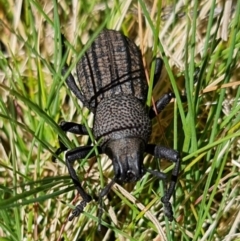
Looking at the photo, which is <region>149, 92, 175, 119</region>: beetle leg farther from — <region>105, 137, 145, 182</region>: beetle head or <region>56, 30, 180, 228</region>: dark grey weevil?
<region>105, 137, 145, 182</region>: beetle head

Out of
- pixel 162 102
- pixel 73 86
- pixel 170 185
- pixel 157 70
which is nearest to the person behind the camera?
pixel 170 185

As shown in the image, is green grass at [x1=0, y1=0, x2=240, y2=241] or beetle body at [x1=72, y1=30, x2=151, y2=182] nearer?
green grass at [x1=0, y1=0, x2=240, y2=241]

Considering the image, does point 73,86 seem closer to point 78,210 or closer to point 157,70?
point 157,70

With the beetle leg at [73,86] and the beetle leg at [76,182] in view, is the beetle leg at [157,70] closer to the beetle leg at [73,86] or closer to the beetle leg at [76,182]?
the beetle leg at [73,86]

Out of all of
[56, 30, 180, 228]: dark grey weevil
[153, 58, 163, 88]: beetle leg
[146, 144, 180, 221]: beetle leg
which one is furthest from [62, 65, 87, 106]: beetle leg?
[146, 144, 180, 221]: beetle leg

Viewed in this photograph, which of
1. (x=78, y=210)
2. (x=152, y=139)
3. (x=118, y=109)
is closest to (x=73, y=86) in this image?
(x=118, y=109)

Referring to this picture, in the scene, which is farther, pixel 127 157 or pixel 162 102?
pixel 162 102

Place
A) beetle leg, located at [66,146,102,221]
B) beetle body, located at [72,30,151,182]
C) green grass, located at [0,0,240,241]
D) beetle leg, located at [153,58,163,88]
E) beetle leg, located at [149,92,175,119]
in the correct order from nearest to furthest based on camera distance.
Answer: green grass, located at [0,0,240,241], beetle leg, located at [66,146,102,221], beetle body, located at [72,30,151,182], beetle leg, located at [149,92,175,119], beetle leg, located at [153,58,163,88]

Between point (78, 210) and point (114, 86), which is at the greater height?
point (114, 86)

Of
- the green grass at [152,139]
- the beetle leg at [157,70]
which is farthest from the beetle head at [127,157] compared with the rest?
the beetle leg at [157,70]
